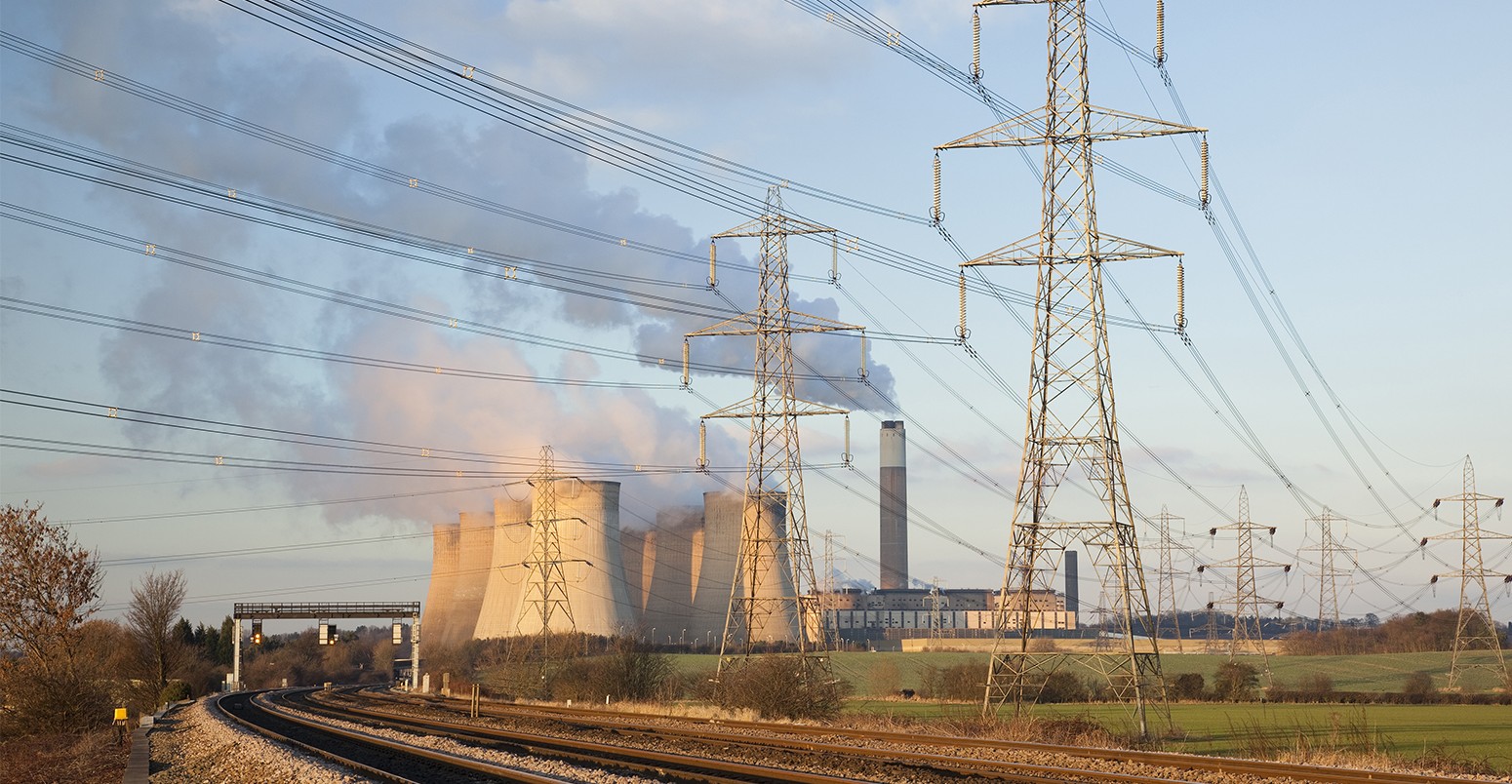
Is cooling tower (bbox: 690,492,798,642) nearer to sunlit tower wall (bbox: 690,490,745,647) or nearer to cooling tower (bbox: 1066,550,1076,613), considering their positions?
sunlit tower wall (bbox: 690,490,745,647)

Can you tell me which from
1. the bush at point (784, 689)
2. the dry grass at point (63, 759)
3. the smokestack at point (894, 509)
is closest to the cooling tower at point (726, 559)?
the bush at point (784, 689)

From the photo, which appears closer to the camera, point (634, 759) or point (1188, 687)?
point (634, 759)

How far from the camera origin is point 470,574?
271 feet

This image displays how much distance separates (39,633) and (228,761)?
1289cm

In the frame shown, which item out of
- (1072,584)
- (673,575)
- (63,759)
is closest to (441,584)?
(673,575)

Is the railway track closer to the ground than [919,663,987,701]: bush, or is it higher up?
higher up

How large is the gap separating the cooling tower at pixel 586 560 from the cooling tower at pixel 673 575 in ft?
62.3

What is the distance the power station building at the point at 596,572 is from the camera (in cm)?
6806

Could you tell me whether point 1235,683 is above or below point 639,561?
below

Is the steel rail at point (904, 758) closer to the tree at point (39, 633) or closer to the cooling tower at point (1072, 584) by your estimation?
the tree at point (39, 633)

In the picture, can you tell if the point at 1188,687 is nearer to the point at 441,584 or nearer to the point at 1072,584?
the point at 441,584

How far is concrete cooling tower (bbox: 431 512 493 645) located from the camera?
81438mm

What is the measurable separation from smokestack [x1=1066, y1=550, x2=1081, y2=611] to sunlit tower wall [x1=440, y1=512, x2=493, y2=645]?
362 ft

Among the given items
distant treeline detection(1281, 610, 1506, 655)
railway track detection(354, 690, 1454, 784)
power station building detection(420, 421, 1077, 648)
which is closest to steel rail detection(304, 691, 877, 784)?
railway track detection(354, 690, 1454, 784)
